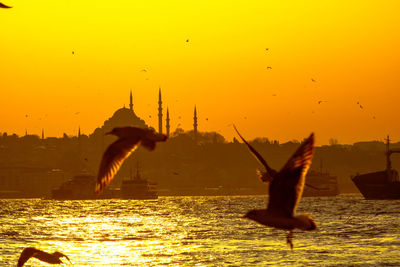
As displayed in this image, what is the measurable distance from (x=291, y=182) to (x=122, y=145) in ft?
4.16

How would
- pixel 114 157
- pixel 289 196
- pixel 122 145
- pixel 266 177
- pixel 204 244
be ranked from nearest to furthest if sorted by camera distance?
pixel 289 196 < pixel 122 145 < pixel 114 157 < pixel 266 177 < pixel 204 244

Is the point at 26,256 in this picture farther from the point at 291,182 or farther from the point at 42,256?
the point at 291,182

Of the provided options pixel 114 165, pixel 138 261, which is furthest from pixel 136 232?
pixel 114 165

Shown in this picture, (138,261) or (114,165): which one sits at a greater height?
(114,165)

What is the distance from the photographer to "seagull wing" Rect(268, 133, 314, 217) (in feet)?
19.2

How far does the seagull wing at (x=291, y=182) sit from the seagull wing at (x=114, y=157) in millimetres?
1069

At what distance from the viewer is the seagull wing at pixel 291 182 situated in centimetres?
584

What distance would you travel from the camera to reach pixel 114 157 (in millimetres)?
6348

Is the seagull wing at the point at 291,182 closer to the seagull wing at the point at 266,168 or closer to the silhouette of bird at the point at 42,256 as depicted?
the seagull wing at the point at 266,168

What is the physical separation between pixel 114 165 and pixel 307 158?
1.45 meters

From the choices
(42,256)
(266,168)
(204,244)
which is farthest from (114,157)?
(204,244)

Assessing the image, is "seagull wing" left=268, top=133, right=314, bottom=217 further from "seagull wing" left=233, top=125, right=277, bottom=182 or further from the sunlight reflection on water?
the sunlight reflection on water

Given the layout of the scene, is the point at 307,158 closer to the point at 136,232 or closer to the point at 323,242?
the point at 323,242

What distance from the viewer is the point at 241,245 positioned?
92.2 m
